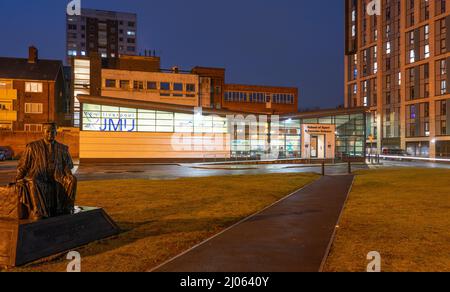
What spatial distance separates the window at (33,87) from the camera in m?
57.4

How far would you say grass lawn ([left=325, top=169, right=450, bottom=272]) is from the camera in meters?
6.37

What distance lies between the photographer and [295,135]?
48.2 meters

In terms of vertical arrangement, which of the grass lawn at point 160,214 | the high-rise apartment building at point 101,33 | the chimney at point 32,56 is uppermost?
the high-rise apartment building at point 101,33

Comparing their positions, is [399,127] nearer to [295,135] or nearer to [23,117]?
[295,135]

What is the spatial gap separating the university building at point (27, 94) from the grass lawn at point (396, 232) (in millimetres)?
51106

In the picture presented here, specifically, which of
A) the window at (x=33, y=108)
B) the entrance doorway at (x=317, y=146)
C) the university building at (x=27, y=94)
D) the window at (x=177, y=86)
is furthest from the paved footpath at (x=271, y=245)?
the window at (x=177, y=86)

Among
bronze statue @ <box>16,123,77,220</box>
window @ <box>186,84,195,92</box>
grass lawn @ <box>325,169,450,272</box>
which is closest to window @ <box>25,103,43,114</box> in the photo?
window @ <box>186,84,195,92</box>

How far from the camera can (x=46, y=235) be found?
6758 millimetres

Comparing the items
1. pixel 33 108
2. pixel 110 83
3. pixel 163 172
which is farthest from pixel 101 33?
pixel 163 172

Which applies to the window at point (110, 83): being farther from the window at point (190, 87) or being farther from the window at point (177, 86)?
the window at point (190, 87)

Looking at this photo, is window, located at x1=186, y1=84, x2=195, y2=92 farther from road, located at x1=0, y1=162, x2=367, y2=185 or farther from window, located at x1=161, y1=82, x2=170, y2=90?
road, located at x1=0, y1=162, x2=367, y2=185
